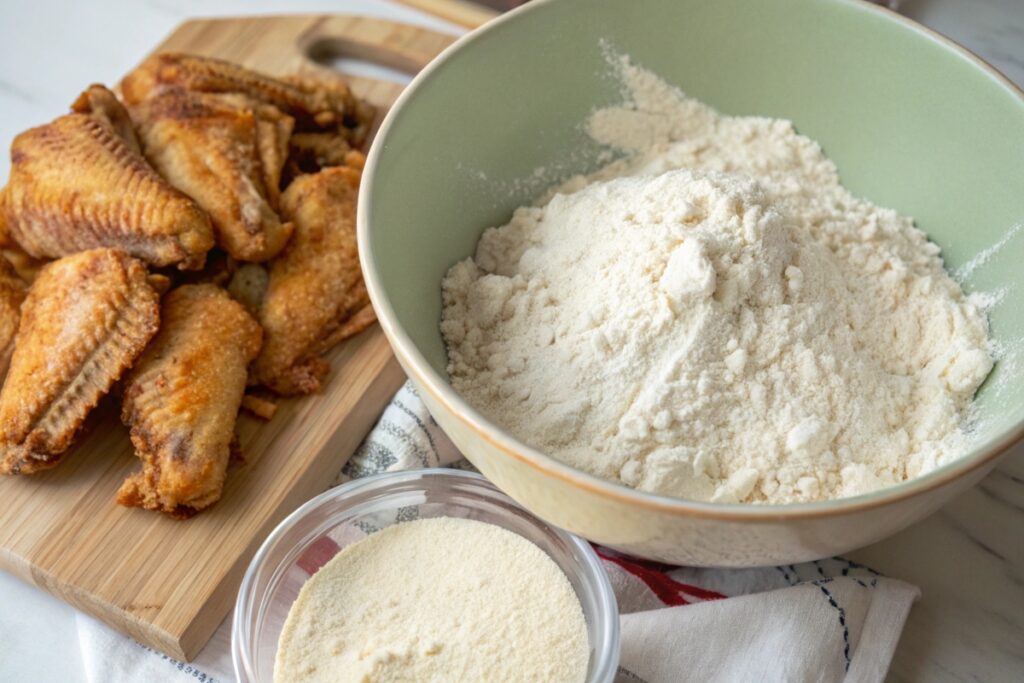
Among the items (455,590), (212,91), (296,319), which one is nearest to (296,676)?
(455,590)

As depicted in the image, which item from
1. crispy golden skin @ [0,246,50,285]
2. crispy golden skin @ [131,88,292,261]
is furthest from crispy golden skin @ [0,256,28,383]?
crispy golden skin @ [131,88,292,261]

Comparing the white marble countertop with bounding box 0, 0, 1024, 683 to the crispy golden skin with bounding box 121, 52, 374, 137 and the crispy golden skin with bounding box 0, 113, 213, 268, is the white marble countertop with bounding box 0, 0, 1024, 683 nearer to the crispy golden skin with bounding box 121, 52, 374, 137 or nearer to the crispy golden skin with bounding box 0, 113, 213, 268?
the crispy golden skin with bounding box 0, 113, 213, 268

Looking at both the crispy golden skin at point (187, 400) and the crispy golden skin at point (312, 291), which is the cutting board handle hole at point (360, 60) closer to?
the crispy golden skin at point (312, 291)

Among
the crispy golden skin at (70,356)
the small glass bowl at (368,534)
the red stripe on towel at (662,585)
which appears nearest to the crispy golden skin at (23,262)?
the crispy golden skin at (70,356)

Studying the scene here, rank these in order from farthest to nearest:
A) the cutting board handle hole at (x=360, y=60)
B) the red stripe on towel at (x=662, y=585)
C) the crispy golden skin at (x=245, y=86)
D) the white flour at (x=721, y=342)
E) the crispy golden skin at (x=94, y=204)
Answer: the cutting board handle hole at (x=360, y=60), the crispy golden skin at (x=245, y=86), the crispy golden skin at (x=94, y=204), the red stripe on towel at (x=662, y=585), the white flour at (x=721, y=342)

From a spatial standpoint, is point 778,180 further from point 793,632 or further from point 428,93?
point 793,632
